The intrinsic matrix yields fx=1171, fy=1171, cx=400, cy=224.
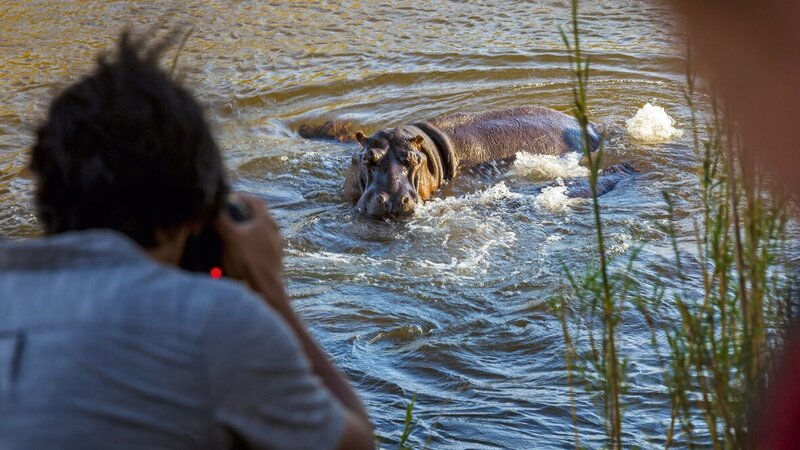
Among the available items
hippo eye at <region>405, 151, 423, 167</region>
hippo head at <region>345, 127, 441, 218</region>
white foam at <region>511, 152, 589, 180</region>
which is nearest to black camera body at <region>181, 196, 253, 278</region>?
hippo head at <region>345, 127, 441, 218</region>

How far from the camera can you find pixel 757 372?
2.51 m

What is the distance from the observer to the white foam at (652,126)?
9.24 meters

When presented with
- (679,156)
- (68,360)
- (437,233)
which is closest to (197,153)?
(68,360)

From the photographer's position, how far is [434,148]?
8352 mm

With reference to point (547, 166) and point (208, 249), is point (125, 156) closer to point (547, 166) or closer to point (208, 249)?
point (208, 249)

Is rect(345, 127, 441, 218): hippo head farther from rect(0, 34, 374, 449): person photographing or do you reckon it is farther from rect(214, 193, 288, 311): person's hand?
rect(0, 34, 374, 449): person photographing

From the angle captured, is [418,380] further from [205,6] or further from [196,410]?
[205,6]

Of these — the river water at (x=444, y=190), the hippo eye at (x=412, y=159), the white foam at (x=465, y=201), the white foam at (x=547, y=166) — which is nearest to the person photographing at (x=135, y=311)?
the river water at (x=444, y=190)

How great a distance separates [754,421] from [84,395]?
137 cm

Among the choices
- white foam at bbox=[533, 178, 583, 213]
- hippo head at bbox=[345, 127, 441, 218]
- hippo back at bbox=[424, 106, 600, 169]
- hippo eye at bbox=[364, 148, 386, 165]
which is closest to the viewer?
hippo head at bbox=[345, 127, 441, 218]

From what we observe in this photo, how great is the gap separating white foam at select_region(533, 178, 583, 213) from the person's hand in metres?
5.66

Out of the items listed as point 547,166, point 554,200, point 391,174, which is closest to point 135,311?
point 391,174

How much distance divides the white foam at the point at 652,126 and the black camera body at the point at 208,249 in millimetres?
7424

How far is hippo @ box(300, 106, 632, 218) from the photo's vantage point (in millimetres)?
7723
